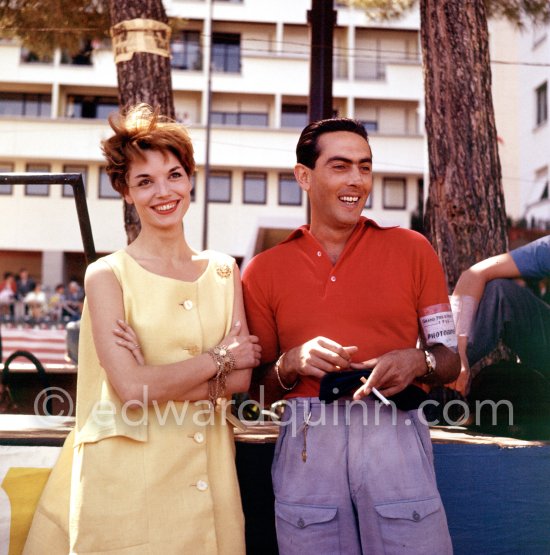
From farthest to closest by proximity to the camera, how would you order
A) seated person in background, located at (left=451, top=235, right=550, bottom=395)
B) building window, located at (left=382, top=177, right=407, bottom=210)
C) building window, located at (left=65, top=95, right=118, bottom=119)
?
building window, located at (left=65, top=95, right=118, bottom=119)
building window, located at (left=382, top=177, right=407, bottom=210)
seated person in background, located at (left=451, top=235, right=550, bottom=395)

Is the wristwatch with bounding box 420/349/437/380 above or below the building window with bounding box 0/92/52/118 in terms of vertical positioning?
below

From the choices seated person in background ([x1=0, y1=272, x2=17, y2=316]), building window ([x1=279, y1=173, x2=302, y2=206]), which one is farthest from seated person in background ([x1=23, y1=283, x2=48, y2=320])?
building window ([x1=279, y1=173, x2=302, y2=206])

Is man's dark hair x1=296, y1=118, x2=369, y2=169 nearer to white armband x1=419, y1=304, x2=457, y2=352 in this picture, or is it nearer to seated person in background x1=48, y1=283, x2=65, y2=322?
white armband x1=419, y1=304, x2=457, y2=352

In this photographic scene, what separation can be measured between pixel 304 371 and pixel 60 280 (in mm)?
29073

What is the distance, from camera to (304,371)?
6.61 feet

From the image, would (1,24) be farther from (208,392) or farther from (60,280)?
(60,280)

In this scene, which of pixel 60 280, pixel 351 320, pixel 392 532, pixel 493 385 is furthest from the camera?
pixel 60 280

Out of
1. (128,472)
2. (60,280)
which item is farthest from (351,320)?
(60,280)

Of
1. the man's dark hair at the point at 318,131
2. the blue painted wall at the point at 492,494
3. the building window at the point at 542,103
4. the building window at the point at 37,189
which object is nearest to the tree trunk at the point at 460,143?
the blue painted wall at the point at 492,494

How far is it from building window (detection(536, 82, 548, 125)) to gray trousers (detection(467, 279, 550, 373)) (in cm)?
1988

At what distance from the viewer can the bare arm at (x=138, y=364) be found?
6.46ft

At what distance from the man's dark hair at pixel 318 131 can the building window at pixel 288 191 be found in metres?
28.2

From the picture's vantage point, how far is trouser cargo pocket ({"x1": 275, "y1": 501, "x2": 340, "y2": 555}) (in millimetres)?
1988

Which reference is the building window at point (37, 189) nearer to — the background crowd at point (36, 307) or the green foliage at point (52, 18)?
the background crowd at point (36, 307)
